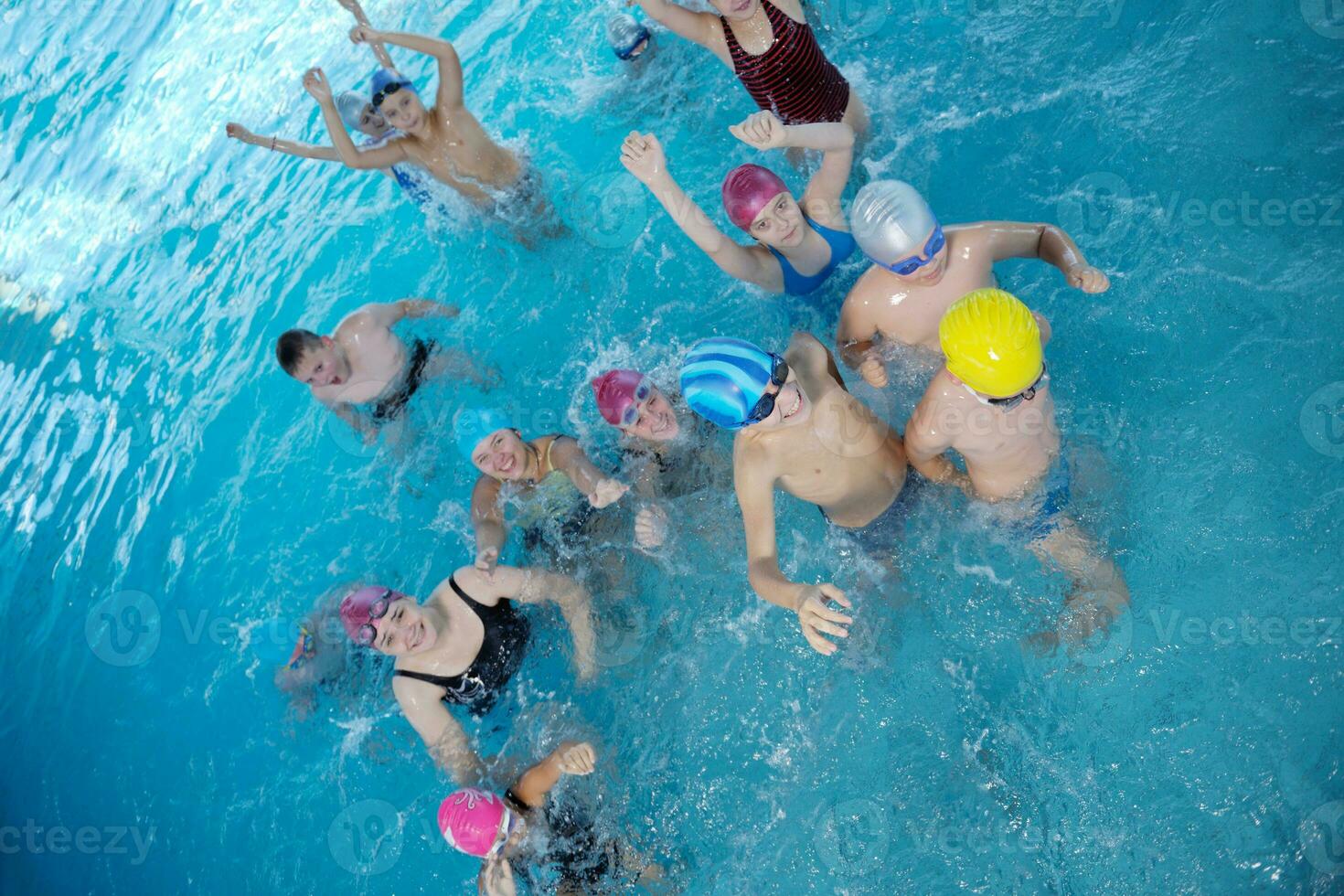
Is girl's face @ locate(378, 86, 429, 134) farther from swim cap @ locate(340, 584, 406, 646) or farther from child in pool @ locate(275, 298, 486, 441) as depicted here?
swim cap @ locate(340, 584, 406, 646)

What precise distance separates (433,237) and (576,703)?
15.6 ft

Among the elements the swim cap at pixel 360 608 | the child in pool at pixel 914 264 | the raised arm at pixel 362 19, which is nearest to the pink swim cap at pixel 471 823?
the swim cap at pixel 360 608

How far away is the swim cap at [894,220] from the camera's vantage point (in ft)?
14.2

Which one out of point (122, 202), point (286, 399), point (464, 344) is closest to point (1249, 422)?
point (464, 344)

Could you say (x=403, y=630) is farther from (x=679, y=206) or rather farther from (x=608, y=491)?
(x=679, y=206)

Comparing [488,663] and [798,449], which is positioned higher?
[798,449]

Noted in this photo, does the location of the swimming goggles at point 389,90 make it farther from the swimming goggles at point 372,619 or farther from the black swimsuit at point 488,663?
the swimming goggles at point 372,619

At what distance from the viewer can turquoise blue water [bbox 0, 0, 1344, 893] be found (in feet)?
15.6

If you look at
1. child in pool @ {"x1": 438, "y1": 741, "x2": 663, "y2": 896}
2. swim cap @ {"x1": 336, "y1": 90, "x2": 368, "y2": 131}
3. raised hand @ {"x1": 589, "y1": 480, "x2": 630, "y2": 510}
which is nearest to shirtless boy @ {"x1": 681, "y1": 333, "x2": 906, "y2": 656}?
raised hand @ {"x1": 589, "y1": 480, "x2": 630, "y2": 510}

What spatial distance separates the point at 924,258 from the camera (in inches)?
175

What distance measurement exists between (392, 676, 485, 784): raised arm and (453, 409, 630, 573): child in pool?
2.63 ft

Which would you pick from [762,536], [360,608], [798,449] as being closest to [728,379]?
[798,449]

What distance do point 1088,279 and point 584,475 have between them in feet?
9.66

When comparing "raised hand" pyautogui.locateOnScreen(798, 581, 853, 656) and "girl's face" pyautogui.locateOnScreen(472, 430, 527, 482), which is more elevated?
"raised hand" pyautogui.locateOnScreen(798, 581, 853, 656)
